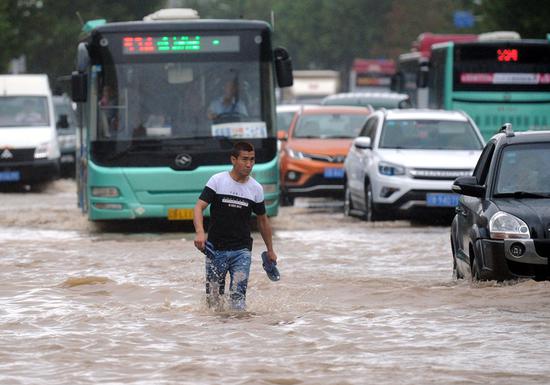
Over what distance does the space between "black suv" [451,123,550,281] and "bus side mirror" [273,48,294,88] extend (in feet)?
21.8

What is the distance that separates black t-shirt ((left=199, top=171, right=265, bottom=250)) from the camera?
12.2 m

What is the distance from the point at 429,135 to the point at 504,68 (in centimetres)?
801

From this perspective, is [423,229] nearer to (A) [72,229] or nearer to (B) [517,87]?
(A) [72,229]

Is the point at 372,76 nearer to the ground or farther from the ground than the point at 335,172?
nearer to the ground

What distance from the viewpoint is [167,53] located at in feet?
70.8

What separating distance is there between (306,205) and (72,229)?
7.56 meters

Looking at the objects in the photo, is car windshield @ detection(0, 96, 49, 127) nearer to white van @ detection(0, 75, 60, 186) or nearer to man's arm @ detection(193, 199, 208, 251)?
white van @ detection(0, 75, 60, 186)

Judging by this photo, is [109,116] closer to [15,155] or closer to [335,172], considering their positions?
[335,172]

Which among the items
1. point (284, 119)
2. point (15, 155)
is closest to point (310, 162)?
point (284, 119)

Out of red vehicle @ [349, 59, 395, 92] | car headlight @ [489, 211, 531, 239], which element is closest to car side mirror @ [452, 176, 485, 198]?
car headlight @ [489, 211, 531, 239]

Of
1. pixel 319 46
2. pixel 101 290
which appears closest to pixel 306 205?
pixel 101 290

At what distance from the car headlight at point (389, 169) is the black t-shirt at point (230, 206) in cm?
1078

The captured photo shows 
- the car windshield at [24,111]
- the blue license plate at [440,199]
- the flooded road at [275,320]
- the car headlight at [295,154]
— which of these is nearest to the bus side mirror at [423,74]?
the car headlight at [295,154]

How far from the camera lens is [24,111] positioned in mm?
34312
